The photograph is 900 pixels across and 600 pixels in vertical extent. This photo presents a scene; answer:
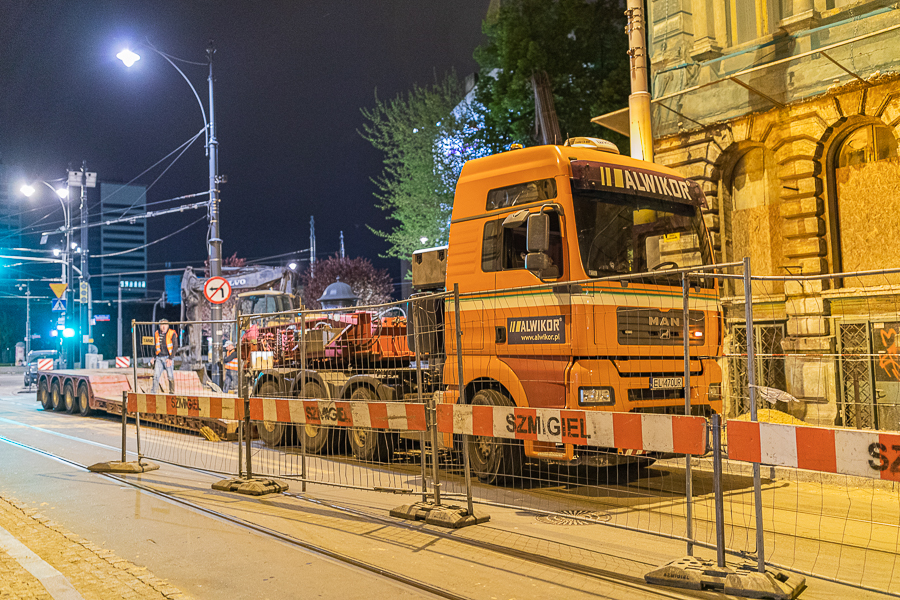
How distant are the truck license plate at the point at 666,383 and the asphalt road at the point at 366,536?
3.64 ft

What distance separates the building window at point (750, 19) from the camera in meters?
13.5

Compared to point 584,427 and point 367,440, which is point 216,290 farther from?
point 584,427

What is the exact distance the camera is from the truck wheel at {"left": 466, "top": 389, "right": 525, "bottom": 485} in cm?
818

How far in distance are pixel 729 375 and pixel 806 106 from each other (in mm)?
7097

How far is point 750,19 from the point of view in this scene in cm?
1404

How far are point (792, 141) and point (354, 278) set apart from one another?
45.7 m

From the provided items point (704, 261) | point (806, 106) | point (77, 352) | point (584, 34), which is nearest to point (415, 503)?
point (704, 261)

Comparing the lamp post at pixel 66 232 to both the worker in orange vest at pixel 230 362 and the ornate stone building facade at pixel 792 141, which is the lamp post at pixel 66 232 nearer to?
the worker in orange vest at pixel 230 362

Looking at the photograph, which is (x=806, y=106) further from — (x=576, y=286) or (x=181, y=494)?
(x=181, y=494)

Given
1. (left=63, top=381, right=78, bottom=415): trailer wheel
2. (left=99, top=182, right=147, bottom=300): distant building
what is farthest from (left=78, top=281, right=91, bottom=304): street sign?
(left=99, top=182, right=147, bottom=300): distant building

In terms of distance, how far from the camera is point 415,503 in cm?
715

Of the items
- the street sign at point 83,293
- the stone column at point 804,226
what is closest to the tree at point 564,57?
the stone column at point 804,226

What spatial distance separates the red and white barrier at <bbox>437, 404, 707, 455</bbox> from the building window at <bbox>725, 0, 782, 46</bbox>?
35.2ft

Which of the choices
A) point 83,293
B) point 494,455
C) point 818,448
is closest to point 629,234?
point 494,455
